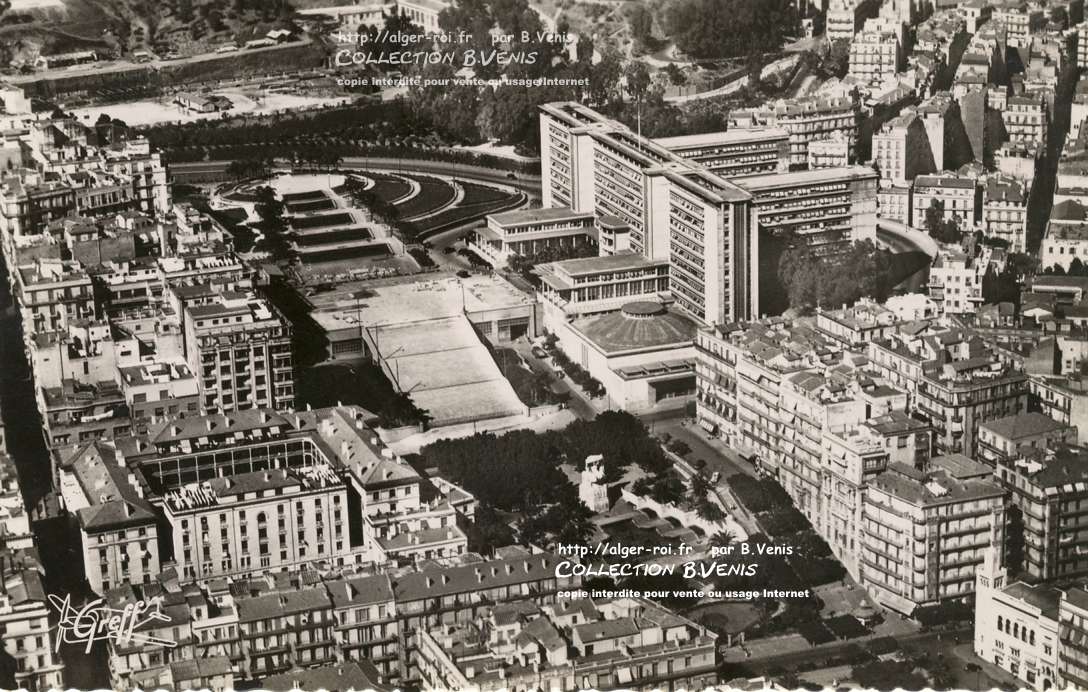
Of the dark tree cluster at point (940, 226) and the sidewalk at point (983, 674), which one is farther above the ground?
the dark tree cluster at point (940, 226)

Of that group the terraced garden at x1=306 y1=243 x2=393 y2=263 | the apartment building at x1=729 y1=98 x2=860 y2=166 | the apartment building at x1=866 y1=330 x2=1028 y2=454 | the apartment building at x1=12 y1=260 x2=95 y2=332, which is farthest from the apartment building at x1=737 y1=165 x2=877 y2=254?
the apartment building at x1=12 y1=260 x2=95 y2=332

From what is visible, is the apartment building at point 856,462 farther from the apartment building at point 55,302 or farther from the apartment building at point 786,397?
the apartment building at point 55,302

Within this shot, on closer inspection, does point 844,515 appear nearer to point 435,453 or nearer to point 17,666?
point 435,453

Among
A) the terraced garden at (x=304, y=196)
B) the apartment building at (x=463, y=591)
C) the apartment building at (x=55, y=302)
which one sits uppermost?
the apartment building at (x=55, y=302)

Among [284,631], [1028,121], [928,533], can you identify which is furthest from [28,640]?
[1028,121]

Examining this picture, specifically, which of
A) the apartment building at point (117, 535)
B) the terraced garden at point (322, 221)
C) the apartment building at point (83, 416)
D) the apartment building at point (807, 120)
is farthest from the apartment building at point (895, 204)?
the apartment building at point (117, 535)

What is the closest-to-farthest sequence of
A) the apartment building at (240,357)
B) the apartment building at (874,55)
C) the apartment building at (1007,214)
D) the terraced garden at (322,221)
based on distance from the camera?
the apartment building at (240,357) → the apartment building at (1007,214) → the terraced garden at (322,221) → the apartment building at (874,55)
